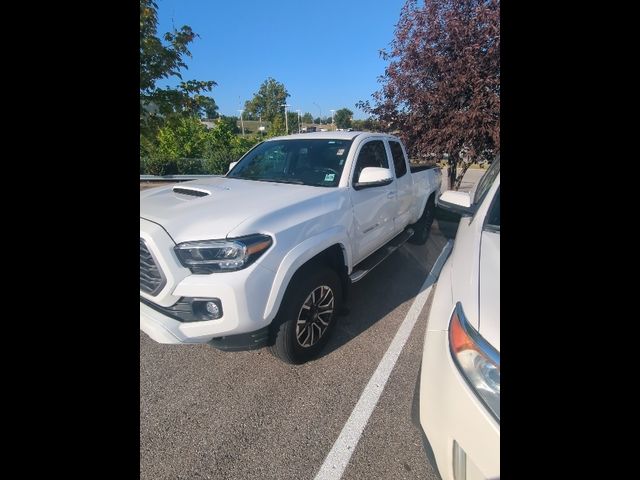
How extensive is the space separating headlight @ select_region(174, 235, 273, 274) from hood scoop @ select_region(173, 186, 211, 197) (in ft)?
2.68

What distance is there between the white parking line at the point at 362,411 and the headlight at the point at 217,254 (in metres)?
1.19

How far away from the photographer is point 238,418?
2029 mm

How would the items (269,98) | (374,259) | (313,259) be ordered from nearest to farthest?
(313,259) < (374,259) < (269,98)

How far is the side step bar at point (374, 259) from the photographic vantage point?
304 cm

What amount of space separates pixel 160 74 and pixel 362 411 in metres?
4.94

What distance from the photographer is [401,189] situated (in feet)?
13.3

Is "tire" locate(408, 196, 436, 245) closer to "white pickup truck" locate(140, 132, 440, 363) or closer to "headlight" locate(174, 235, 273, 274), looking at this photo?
"white pickup truck" locate(140, 132, 440, 363)

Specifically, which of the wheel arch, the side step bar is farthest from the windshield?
→ the side step bar

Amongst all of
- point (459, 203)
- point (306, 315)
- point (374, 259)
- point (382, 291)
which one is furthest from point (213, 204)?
point (382, 291)

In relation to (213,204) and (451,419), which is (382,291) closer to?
(213,204)

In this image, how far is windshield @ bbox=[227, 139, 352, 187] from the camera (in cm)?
304

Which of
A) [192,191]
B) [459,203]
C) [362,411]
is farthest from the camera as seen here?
[459,203]
